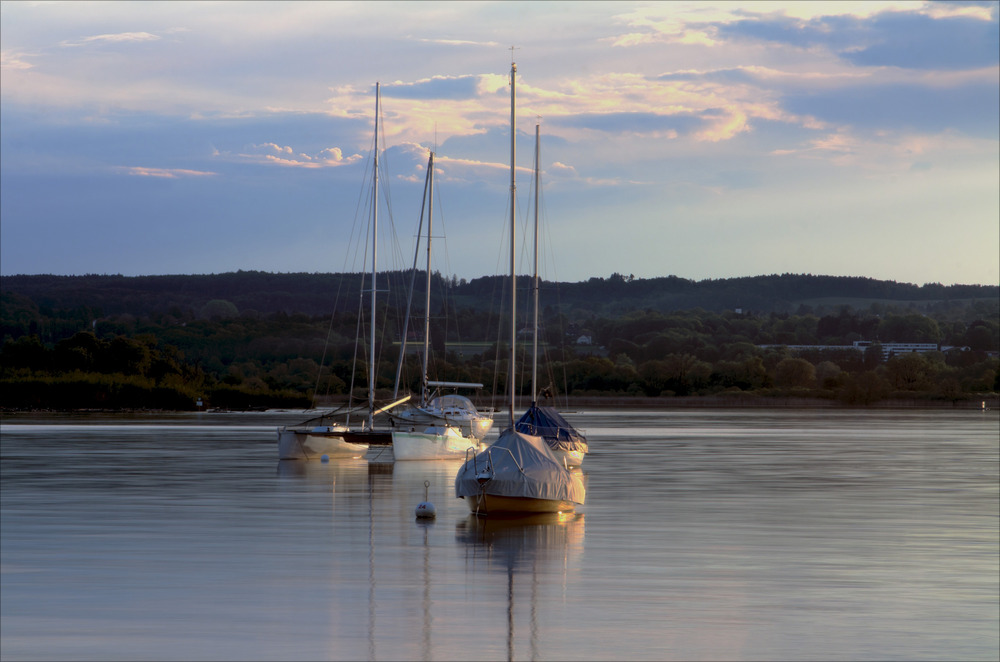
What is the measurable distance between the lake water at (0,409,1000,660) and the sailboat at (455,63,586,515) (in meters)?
0.56

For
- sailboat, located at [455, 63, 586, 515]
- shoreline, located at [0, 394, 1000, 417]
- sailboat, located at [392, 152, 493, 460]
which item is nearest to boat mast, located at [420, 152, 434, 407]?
sailboat, located at [392, 152, 493, 460]

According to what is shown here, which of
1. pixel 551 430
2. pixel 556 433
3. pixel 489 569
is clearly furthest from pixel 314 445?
pixel 489 569

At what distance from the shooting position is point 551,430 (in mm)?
36281

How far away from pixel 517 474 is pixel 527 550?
4.16 meters

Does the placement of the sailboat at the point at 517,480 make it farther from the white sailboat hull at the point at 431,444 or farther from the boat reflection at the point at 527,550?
the white sailboat hull at the point at 431,444

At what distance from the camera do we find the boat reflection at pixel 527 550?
570 inches

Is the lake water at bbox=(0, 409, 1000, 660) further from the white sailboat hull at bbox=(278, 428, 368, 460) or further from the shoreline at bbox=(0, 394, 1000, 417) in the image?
the shoreline at bbox=(0, 394, 1000, 417)

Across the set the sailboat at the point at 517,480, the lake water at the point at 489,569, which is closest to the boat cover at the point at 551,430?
the lake water at the point at 489,569

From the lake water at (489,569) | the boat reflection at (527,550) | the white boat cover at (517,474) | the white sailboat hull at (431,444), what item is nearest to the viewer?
the lake water at (489,569)

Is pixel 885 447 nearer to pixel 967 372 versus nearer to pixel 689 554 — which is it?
pixel 689 554

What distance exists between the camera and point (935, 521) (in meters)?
24.3

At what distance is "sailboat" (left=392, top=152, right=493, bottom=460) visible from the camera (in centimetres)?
4312

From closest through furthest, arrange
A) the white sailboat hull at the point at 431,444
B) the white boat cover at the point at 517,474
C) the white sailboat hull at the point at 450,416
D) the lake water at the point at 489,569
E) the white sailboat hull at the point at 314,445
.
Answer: the lake water at the point at 489,569 < the white boat cover at the point at 517,474 < the white sailboat hull at the point at 314,445 < the white sailboat hull at the point at 431,444 < the white sailboat hull at the point at 450,416

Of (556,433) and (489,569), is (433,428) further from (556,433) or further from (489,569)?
(489,569)
